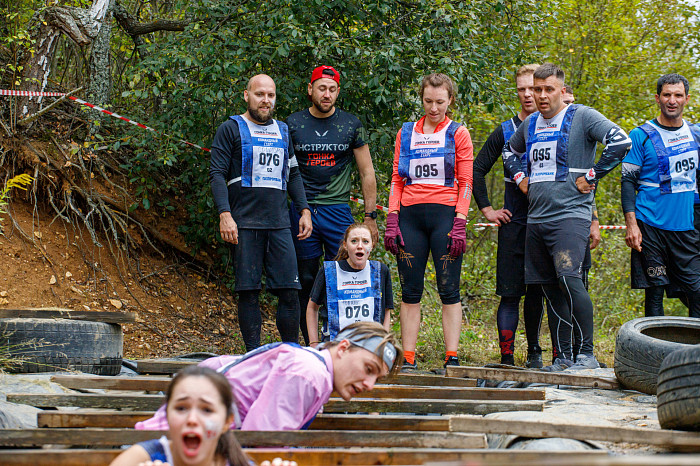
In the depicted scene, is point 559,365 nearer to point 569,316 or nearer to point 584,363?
point 584,363

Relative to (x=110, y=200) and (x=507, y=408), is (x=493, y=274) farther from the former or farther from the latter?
(x=507, y=408)

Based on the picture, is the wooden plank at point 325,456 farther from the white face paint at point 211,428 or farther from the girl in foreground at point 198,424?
the white face paint at point 211,428

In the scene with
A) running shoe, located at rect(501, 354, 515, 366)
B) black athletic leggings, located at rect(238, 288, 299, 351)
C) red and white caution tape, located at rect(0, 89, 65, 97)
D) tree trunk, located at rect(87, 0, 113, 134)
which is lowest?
running shoe, located at rect(501, 354, 515, 366)

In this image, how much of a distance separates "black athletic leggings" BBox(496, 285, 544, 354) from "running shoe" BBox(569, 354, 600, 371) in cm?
77

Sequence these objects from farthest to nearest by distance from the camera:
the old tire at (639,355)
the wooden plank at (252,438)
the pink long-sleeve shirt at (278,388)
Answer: the old tire at (639,355) → the pink long-sleeve shirt at (278,388) → the wooden plank at (252,438)

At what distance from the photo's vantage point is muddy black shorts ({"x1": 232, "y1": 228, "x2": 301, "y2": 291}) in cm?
601

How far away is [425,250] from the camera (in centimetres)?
628

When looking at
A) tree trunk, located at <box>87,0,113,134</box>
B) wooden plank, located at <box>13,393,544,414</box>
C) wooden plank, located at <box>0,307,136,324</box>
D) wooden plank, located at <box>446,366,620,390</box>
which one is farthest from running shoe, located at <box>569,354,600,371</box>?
tree trunk, located at <box>87,0,113,134</box>

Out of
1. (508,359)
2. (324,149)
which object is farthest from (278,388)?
(508,359)

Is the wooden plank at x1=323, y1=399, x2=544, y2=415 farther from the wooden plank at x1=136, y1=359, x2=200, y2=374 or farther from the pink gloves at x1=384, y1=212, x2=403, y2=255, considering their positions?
the pink gloves at x1=384, y1=212, x2=403, y2=255

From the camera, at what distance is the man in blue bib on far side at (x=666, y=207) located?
6570 mm

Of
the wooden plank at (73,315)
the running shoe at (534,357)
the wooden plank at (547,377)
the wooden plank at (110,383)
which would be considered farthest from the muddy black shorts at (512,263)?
the wooden plank at (110,383)

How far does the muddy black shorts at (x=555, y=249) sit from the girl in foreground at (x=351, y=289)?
1.22 metres

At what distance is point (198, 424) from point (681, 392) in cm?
222
